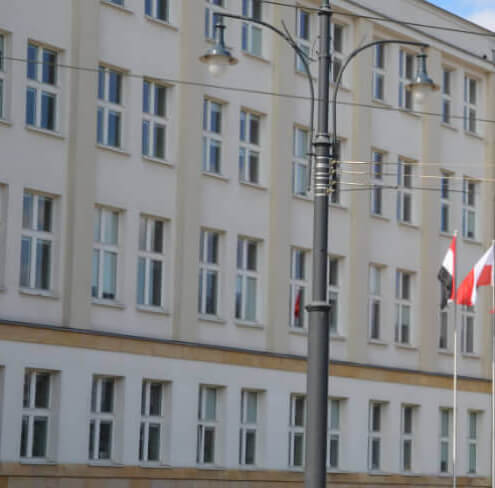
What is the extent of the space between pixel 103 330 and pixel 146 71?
576 centimetres

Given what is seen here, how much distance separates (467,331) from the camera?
43531 mm

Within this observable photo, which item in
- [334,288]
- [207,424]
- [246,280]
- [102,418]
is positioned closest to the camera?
[102,418]

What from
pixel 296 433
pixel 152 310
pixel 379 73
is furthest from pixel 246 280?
pixel 379 73

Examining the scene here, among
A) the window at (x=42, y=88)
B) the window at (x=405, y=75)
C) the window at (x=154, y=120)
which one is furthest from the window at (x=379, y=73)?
the window at (x=42, y=88)

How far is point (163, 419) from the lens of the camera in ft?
108

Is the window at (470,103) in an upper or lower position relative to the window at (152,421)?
upper

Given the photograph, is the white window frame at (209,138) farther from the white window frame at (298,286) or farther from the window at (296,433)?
the window at (296,433)

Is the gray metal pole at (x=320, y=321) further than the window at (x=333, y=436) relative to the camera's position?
No

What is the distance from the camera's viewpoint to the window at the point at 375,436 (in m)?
39.2

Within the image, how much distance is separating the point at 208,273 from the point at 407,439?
30.5 ft

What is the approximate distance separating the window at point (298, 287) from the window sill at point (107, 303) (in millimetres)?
6131

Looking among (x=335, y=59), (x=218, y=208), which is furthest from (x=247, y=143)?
(x=335, y=59)

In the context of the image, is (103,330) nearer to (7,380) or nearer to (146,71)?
(7,380)

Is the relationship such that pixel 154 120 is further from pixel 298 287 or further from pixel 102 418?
pixel 102 418
